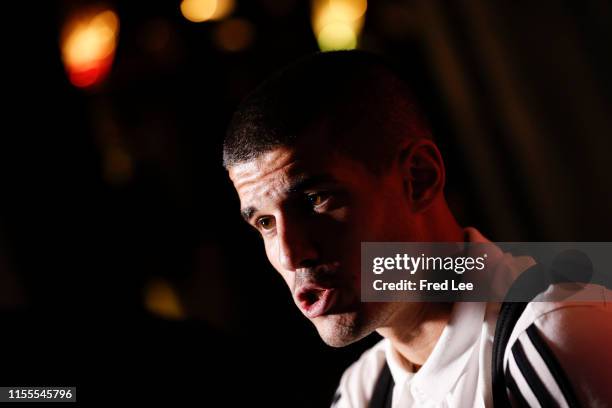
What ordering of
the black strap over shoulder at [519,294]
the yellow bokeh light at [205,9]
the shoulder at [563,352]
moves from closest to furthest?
the shoulder at [563,352]
the black strap over shoulder at [519,294]
the yellow bokeh light at [205,9]

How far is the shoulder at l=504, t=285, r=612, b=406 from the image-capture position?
0.77 meters

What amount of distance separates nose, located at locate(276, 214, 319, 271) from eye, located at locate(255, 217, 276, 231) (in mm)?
54

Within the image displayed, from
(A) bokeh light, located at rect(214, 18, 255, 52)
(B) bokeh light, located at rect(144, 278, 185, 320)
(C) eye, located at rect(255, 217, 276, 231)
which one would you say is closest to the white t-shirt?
(C) eye, located at rect(255, 217, 276, 231)

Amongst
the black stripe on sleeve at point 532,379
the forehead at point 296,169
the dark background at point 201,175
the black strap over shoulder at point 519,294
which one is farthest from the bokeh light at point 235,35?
the black stripe on sleeve at point 532,379

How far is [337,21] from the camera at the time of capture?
206 centimetres

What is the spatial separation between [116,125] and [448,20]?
4.63 feet

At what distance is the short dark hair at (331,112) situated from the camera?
1.02 meters

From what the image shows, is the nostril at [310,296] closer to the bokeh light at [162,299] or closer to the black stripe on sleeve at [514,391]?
the black stripe on sleeve at [514,391]

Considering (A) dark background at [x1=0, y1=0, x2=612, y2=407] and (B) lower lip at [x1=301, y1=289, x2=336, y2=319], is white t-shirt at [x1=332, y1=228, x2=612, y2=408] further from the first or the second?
(A) dark background at [x1=0, y1=0, x2=612, y2=407]

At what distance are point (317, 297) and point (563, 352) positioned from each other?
1.34 ft

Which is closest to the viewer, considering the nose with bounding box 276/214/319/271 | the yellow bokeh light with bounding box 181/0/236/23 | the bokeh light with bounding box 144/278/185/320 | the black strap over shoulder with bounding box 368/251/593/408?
the black strap over shoulder with bounding box 368/251/593/408

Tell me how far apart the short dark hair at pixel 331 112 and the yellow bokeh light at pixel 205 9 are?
119cm

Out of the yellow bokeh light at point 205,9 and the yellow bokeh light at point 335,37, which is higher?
the yellow bokeh light at point 205,9

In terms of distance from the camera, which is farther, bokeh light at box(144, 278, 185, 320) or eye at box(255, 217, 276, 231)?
bokeh light at box(144, 278, 185, 320)
